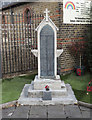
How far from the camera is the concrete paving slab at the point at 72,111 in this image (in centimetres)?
543

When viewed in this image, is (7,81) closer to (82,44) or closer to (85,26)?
(82,44)

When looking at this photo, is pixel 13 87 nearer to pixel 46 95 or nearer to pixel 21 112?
pixel 46 95

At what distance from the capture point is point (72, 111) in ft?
18.7

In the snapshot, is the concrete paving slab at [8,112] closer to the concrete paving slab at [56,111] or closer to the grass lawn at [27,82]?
the grass lawn at [27,82]

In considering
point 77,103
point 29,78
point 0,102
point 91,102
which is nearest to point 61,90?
point 77,103

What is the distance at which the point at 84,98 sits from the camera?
664 cm

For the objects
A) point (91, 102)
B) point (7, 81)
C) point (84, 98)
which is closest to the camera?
point (91, 102)

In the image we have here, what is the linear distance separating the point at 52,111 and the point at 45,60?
7.30 ft

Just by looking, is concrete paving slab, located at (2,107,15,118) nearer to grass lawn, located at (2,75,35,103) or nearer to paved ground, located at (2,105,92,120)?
paved ground, located at (2,105,92,120)

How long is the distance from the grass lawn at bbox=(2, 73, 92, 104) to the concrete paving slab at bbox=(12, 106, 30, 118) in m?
0.77

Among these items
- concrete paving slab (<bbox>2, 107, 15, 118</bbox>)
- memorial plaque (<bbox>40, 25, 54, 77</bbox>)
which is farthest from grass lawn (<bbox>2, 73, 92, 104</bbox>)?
memorial plaque (<bbox>40, 25, 54, 77</bbox>)

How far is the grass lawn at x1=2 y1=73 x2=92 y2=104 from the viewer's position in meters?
6.79

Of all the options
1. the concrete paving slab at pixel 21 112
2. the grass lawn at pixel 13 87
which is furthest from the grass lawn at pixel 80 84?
the grass lawn at pixel 13 87

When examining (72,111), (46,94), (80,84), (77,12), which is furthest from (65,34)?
(72,111)
